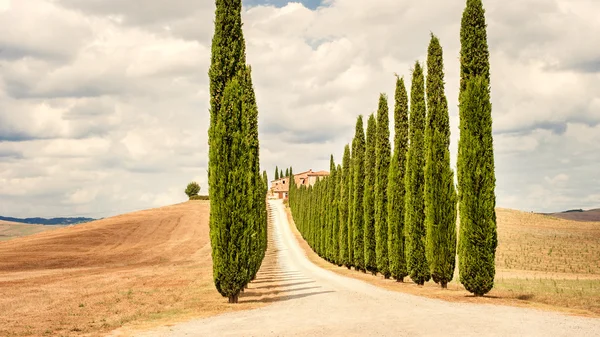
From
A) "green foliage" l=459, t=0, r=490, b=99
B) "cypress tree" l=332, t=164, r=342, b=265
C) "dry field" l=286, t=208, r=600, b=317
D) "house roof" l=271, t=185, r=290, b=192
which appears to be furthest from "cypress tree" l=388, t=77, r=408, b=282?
"house roof" l=271, t=185, r=290, b=192

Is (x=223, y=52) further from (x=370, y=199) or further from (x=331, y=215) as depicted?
(x=331, y=215)

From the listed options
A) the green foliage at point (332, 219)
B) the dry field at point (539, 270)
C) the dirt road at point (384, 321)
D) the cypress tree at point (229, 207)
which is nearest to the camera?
the dirt road at point (384, 321)

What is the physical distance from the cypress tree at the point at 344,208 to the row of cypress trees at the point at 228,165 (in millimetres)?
26998

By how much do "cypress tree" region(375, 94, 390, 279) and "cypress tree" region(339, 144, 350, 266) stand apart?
13.1 metres

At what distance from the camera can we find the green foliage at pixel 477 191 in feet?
64.5

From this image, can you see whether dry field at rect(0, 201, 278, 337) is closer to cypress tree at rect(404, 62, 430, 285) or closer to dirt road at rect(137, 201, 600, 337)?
dirt road at rect(137, 201, 600, 337)

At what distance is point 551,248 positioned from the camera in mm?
52500

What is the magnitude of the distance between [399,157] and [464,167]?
31.2 ft

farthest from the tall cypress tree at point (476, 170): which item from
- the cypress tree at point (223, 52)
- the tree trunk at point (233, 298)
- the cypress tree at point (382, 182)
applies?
the cypress tree at point (382, 182)

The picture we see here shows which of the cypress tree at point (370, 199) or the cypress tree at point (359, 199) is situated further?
the cypress tree at point (359, 199)

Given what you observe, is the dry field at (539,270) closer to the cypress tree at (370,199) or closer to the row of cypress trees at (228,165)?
the cypress tree at (370,199)

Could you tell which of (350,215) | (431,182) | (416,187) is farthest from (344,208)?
(431,182)

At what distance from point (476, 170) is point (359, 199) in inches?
829

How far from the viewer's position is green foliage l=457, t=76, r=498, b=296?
19672 millimetres
